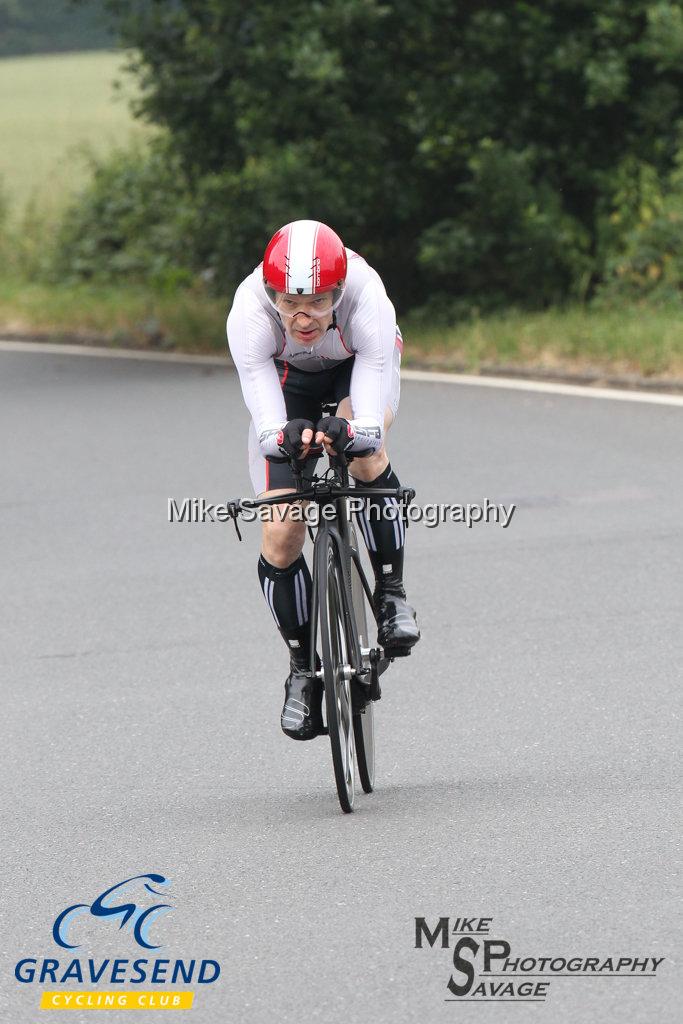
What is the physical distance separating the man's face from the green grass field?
11578 mm

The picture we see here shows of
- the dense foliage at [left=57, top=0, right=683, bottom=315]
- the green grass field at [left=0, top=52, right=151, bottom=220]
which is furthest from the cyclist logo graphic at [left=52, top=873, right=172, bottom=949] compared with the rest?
the green grass field at [left=0, top=52, right=151, bottom=220]

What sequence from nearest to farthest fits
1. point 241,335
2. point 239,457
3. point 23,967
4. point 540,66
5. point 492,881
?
point 23,967 < point 492,881 < point 241,335 < point 239,457 < point 540,66

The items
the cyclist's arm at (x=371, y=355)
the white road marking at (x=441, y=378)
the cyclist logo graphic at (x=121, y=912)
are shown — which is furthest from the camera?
the white road marking at (x=441, y=378)

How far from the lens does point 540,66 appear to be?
52.0 ft

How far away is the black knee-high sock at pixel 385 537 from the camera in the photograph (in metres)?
5.91

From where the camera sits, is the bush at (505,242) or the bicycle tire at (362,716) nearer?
the bicycle tire at (362,716)

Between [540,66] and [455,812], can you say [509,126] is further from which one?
[455,812]

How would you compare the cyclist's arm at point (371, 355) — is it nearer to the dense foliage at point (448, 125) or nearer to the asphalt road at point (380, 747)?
the asphalt road at point (380, 747)

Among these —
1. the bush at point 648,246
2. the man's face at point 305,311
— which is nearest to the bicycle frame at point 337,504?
the man's face at point 305,311

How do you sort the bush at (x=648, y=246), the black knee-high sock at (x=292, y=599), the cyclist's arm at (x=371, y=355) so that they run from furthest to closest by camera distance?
the bush at (x=648, y=246) → the black knee-high sock at (x=292, y=599) → the cyclist's arm at (x=371, y=355)

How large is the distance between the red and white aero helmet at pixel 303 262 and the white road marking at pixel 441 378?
24.5ft

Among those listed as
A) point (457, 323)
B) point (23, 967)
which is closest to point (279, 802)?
point (23, 967)

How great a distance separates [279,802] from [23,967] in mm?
1390

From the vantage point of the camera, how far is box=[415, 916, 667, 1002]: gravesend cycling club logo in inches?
165
